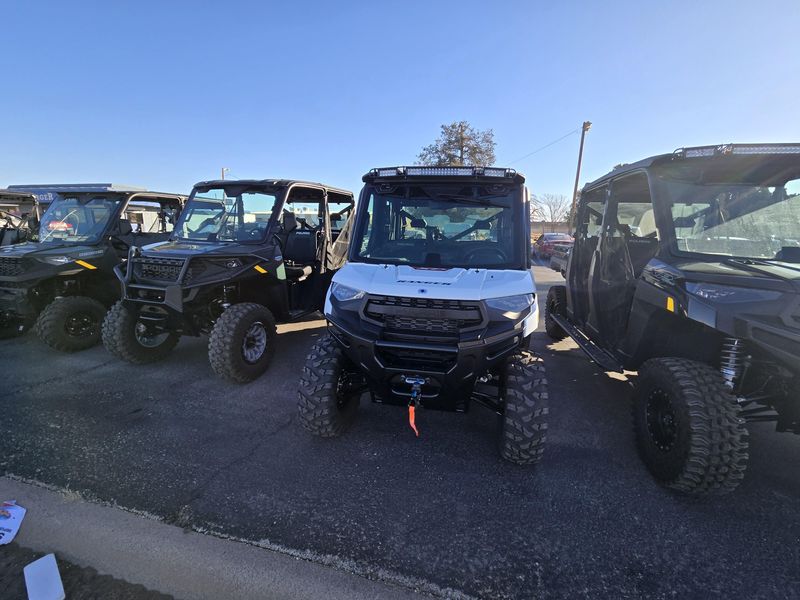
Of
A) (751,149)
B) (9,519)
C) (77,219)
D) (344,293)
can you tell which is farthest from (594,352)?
(77,219)

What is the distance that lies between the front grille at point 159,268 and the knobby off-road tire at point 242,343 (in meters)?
0.72

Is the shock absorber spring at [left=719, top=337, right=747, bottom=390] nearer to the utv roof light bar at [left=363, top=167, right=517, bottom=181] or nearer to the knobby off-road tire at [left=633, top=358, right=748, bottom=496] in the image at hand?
the knobby off-road tire at [left=633, top=358, right=748, bottom=496]

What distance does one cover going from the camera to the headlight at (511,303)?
2828 millimetres

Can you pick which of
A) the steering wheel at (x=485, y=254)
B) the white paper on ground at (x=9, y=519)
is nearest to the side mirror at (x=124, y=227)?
the white paper on ground at (x=9, y=519)

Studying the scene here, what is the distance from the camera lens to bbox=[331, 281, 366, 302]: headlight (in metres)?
3.02

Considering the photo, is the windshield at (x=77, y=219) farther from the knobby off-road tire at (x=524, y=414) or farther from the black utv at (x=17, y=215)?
the knobby off-road tire at (x=524, y=414)

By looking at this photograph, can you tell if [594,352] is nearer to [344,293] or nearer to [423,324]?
[423,324]

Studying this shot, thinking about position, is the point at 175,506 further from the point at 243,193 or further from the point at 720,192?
the point at 720,192

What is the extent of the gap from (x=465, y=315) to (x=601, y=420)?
2.28 metres

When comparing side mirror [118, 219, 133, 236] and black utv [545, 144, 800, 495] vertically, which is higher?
side mirror [118, 219, 133, 236]

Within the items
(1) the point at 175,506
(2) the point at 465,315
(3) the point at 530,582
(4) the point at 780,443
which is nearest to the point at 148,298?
(1) the point at 175,506

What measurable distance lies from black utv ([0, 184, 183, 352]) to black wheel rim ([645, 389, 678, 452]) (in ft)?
24.1

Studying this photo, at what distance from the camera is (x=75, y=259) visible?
573 centimetres

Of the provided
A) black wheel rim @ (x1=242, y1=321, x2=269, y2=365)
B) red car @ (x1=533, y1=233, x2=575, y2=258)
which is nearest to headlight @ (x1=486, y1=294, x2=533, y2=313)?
black wheel rim @ (x1=242, y1=321, x2=269, y2=365)
